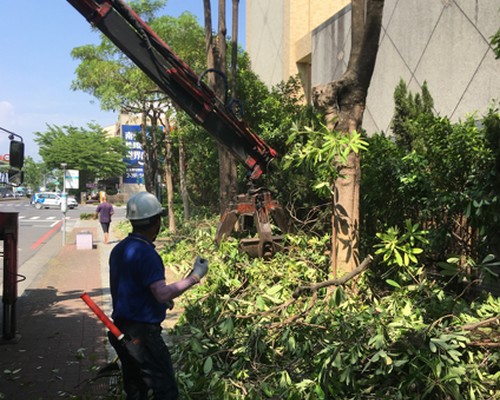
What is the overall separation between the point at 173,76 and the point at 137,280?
212 inches

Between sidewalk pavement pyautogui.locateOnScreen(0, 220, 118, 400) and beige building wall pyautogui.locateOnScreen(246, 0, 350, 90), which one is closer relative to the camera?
sidewalk pavement pyautogui.locateOnScreen(0, 220, 118, 400)

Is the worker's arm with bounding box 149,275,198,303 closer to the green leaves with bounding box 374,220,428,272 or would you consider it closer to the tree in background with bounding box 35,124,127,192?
the green leaves with bounding box 374,220,428,272

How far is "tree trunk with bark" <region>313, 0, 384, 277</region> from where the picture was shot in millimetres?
5656

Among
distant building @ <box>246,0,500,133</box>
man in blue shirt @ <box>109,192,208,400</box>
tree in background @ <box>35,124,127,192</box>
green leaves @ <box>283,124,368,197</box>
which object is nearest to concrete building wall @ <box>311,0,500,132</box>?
distant building @ <box>246,0,500,133</box>

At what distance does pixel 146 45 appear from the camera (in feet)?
24.7

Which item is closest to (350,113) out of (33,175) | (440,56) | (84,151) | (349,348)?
(349,348)

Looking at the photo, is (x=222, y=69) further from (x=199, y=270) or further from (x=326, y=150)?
(x=199, y=270)

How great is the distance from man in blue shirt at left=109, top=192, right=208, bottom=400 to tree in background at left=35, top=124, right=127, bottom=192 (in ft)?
191

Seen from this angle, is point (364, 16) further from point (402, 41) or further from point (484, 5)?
point (402, 41)

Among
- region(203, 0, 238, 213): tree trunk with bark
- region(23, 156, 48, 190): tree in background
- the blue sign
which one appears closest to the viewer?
region(203, 0, 238, 213): tree trunk with bark

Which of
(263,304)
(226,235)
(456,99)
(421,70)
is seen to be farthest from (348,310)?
(421,70)

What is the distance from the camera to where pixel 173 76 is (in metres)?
7.81

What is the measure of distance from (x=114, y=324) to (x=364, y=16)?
465 cm

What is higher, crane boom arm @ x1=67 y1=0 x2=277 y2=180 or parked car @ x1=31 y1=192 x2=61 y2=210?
crane boom arm @ x1=67 y1=0 x2=277 y2=180
